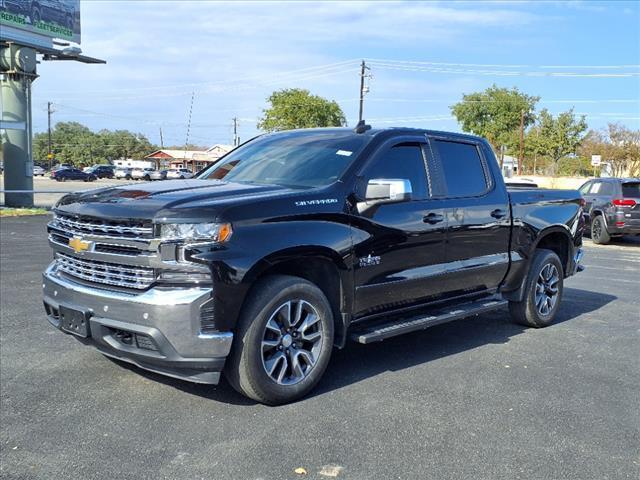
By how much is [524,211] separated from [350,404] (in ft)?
10.3

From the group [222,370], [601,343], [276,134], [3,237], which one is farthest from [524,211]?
[3,237]

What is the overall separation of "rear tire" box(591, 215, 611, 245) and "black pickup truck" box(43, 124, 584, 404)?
11357 millimetres

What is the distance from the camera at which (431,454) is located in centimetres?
360

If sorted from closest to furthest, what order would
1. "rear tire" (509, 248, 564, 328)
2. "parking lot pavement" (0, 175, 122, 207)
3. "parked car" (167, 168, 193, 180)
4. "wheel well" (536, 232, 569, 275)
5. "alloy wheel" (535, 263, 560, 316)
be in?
"parked car" (167, 168, 193, 180)
"rear tire" (509, 248, 564, 328)
"alloy wheel" (535, 263, 560, 316)
"wheel well" (536, 232, 569, 275)
"parking lot pavement" (0, 175, 122, 207)

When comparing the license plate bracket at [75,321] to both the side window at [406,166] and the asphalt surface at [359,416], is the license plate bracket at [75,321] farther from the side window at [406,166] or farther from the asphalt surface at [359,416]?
the side window at [406,166]

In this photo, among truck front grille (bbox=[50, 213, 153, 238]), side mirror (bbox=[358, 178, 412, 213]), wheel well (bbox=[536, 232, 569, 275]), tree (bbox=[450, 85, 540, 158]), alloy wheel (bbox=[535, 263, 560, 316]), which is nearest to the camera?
truck front grille (bbox=[50, 213, 153, 238])

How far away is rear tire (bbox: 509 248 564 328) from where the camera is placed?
6582 mm

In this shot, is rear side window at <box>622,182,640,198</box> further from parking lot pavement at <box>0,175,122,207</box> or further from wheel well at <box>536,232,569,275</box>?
parking lot pavement at <box>0,175,122,207</box>

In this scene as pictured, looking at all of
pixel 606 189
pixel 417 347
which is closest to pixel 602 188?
pixel 606 189

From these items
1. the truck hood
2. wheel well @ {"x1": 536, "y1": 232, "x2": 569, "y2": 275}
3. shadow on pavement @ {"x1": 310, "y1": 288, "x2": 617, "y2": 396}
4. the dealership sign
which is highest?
the dealership sign

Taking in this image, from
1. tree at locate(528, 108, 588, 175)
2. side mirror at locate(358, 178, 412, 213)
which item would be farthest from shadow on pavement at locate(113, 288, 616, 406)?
tree at locate(528, 108, 588, 175)

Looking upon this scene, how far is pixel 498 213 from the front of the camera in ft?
19.9

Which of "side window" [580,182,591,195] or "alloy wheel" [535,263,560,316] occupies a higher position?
"side window" [580,182,591,195]

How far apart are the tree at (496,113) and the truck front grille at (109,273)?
66215 millimetres
